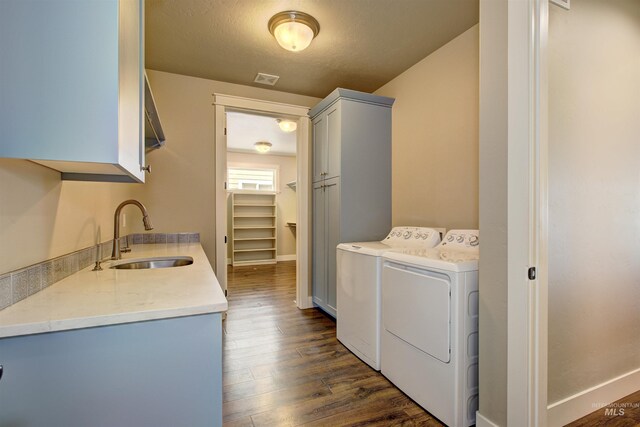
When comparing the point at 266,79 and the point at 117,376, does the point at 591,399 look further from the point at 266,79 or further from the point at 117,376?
the point at 266,79

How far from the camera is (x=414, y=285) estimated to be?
1720 mm

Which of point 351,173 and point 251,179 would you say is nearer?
point 351,173

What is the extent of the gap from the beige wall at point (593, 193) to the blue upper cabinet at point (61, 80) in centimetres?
177

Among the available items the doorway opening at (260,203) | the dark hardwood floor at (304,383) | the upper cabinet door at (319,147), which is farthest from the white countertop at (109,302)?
the doorway opening at (260,203)

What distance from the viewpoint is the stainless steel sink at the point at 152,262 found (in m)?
1.81

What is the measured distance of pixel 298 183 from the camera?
3555 mm

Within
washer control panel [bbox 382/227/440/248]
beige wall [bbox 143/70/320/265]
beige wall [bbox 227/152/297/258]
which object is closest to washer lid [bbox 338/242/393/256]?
washer control panel [bbox 382/227/440/248]

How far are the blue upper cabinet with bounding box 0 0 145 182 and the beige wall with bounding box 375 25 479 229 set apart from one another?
2.18 m

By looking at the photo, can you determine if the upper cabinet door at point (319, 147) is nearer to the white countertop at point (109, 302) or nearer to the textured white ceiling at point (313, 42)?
the textured white ceiling at point (313, 42)

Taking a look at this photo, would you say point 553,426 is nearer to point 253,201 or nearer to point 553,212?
point 553,212

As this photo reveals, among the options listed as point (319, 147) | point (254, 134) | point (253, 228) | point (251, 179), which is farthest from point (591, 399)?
point (251, 179)

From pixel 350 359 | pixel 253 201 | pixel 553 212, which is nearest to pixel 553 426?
pixel 553 212

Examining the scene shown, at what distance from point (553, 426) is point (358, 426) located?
96cm

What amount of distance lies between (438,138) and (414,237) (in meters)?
0.86
